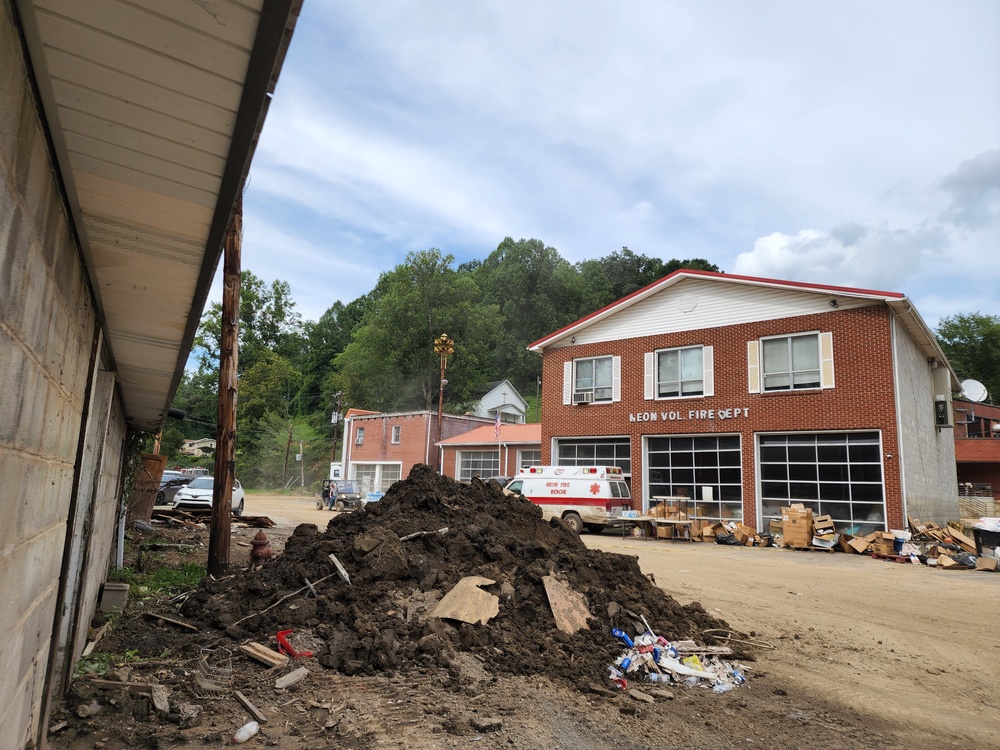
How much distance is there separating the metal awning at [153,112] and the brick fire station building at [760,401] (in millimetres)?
21098

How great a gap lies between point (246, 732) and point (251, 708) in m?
0.39

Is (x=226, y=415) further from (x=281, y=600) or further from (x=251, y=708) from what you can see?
(x=251, y=708)

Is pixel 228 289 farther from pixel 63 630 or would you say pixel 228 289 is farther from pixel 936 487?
pixel 936 487

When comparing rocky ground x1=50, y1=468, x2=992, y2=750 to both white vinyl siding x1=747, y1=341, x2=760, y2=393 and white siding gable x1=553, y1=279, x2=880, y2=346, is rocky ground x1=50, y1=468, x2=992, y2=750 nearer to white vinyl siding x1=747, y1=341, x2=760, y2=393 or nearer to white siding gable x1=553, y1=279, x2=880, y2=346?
white vinyl siding x1=747, y1=341, x2=760, y2=393

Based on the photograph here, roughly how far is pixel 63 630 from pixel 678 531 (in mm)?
20321

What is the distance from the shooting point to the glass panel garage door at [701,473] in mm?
23000

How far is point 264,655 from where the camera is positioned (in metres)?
5.93

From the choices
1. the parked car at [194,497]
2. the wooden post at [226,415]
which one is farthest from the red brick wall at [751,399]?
the wooden post at [226,415]

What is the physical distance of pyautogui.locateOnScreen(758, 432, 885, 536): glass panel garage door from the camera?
20188mm

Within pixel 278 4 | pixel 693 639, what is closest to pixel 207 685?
pixel 693 639

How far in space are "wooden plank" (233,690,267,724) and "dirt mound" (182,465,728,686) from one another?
0.91m

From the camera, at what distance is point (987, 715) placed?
552cm

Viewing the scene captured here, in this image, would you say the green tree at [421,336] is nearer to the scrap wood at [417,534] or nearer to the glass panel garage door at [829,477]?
the glass panel garage door at [829,477]

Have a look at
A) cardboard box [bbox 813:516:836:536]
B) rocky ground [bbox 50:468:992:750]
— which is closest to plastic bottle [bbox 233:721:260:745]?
rocky ground [bbox 50:468:992:750]
